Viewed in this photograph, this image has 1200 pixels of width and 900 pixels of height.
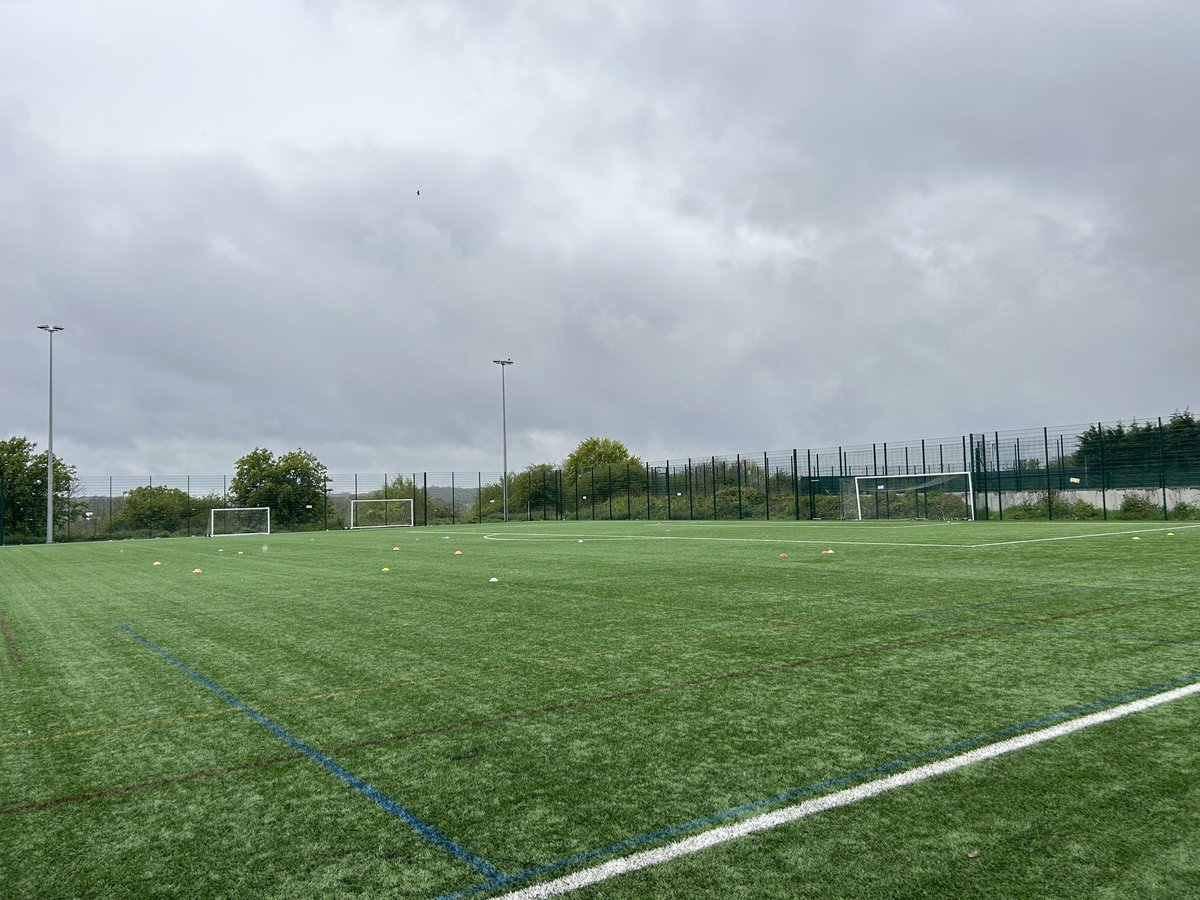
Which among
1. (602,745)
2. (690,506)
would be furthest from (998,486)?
(602,745)

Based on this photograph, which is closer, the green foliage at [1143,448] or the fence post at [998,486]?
the green foliage at [1143,448]

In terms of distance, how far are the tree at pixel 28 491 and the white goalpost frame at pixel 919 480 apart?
3698 centimetres

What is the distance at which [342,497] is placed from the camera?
45.0m

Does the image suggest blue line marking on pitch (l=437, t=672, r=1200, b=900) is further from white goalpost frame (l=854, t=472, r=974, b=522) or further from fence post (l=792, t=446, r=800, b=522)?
fence post (l=792, t=446, r=800, b=522)

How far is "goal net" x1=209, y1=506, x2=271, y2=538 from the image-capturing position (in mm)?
40375

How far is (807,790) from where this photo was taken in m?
2.99

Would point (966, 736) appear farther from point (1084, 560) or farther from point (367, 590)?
point (1084, 560)

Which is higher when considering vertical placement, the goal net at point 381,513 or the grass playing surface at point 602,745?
the goal net at point 381,513

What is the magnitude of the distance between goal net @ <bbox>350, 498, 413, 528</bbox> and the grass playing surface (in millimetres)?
36030

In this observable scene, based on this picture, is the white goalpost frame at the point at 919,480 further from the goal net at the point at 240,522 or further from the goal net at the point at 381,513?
the goal net at the point at 240,522

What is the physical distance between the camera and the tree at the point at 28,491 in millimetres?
37781

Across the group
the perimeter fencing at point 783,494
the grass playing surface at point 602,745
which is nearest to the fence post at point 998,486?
the perimeter fencing at point 783,494

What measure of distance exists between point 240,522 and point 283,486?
4.08 metres

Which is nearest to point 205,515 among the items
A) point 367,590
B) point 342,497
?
point 342,497
